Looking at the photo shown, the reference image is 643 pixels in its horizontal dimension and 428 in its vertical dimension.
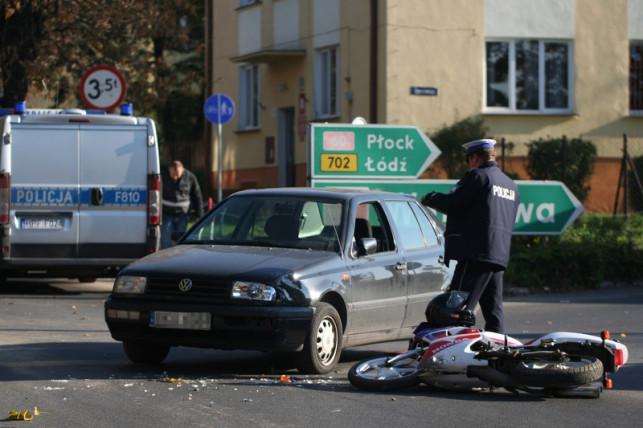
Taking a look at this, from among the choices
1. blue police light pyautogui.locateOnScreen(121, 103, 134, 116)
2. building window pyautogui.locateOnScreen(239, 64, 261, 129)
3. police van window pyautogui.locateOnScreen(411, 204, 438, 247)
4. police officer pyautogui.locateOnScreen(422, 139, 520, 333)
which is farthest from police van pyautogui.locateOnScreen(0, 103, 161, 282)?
building window pyautogui.locateOnScreen(239, 64, 261, 129)

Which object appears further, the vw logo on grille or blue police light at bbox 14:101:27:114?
blue police light at bbox 14:101:27:114

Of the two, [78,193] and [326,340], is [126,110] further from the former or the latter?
[326,340]

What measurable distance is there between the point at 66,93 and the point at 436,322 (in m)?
22.1

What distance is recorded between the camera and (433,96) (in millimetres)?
27688

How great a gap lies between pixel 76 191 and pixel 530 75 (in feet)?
49.1

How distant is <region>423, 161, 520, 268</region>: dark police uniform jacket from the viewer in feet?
31.6

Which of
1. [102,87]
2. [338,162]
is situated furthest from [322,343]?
[102,87]

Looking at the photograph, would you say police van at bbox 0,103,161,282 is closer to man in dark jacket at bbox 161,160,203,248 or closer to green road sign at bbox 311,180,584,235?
man in dark jacket at bbox 161,160,203,248

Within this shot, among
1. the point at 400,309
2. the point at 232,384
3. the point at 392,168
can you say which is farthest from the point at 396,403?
the point at 392,168

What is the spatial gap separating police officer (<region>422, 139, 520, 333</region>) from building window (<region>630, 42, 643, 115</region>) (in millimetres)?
20151

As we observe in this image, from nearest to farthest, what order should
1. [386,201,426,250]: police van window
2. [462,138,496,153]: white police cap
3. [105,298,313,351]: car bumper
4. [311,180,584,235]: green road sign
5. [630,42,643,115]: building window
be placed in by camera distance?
1. [105,298,313,351]: car bumper
2. [462,138,496,153]: white police cap
3. [386,201,426,250]: police van window
4. [311,180,584,235]: green road sign
5. [630,42,643,115]: building window

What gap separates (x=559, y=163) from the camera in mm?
25625

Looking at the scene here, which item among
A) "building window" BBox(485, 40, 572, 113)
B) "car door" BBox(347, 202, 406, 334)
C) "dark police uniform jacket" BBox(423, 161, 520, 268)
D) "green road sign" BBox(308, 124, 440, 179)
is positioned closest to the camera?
"dark police uniform jacket" BBox(423, 161, 520, 268)

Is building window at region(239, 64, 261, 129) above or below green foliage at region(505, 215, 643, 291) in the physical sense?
above
